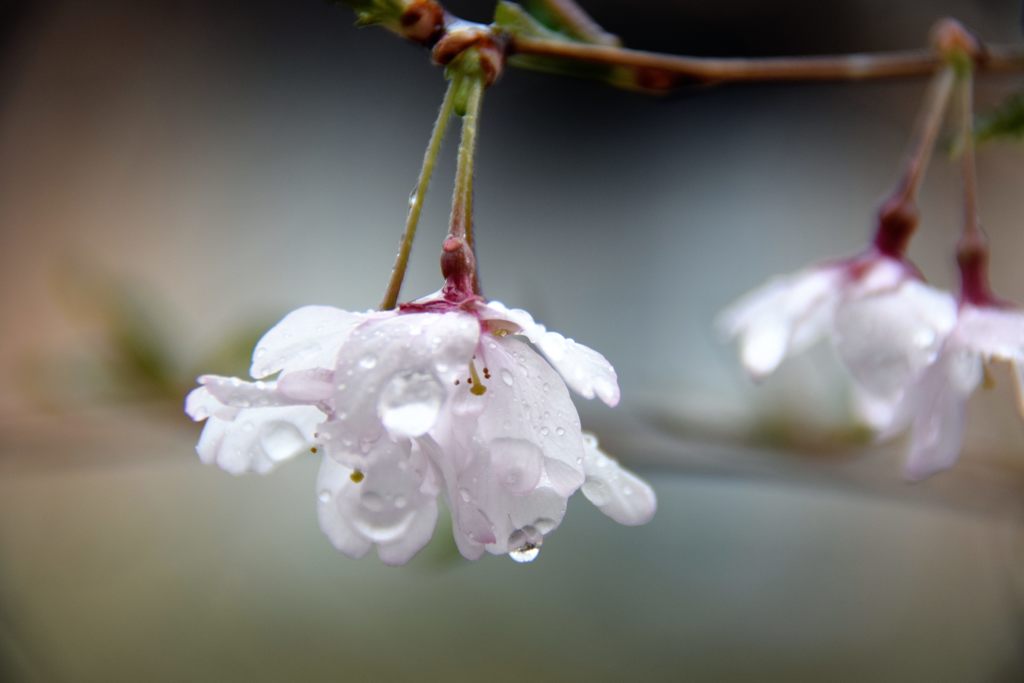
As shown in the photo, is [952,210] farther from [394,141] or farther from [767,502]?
[394,141]

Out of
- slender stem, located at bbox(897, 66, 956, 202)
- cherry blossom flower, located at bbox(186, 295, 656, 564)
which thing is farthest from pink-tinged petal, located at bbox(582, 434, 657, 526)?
slender stem, located at bbox(897, 66, 956, 202)

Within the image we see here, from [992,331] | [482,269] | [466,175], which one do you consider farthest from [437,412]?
[482,269]

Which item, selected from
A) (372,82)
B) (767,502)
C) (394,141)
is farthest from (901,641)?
(372,82)

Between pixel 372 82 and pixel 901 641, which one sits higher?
pixel 372 82

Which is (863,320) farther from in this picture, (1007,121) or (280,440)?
(280,440)

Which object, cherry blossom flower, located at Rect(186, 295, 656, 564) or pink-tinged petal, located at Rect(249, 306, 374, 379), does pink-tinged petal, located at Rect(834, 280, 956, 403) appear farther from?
pink-tinged petal, located at Rect(249, 306, 374, 379)

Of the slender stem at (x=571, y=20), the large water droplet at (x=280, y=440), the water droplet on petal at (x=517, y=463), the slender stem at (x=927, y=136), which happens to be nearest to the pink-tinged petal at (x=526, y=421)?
the water droplet on petal at (x=517, y=463)
